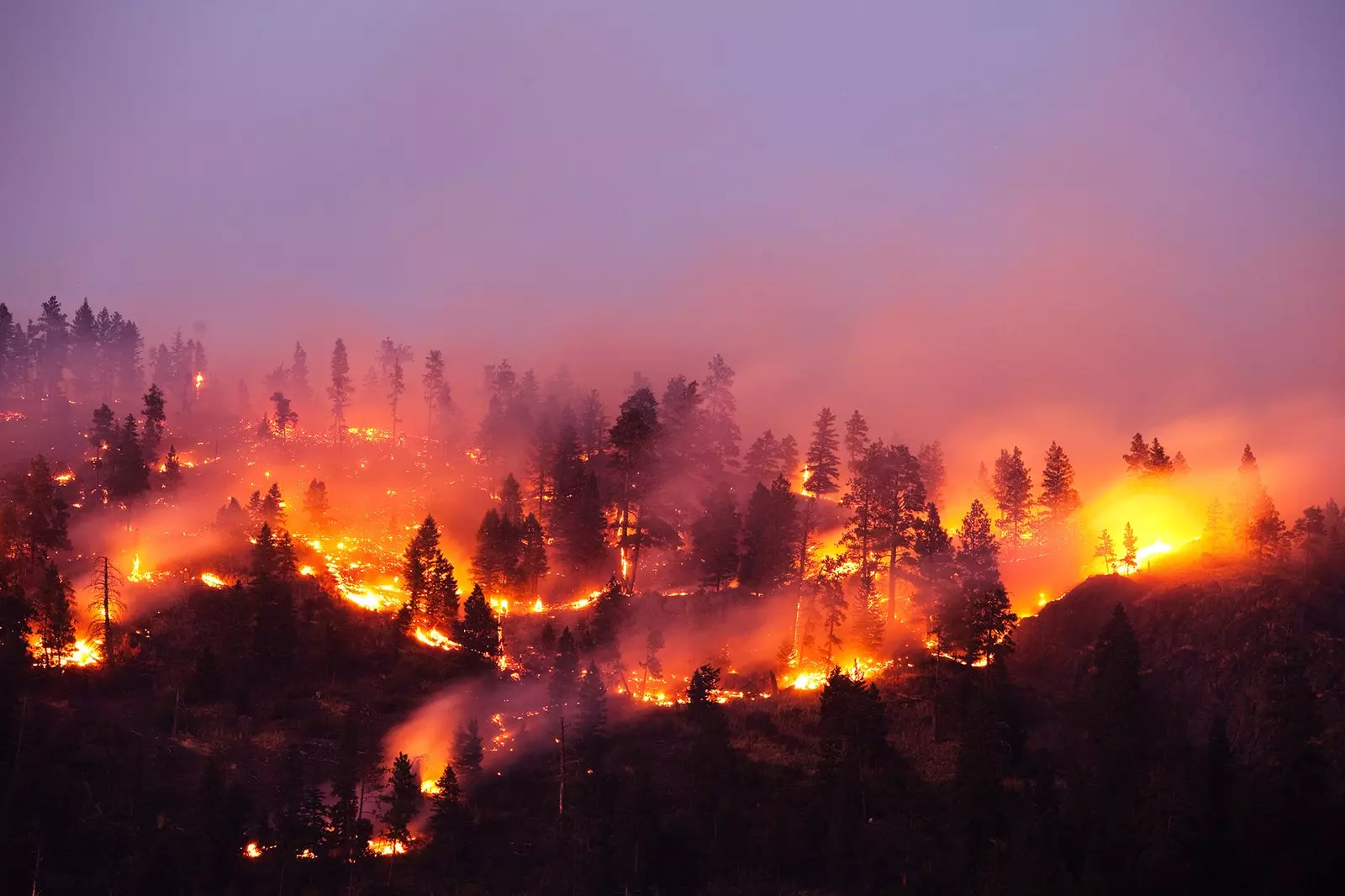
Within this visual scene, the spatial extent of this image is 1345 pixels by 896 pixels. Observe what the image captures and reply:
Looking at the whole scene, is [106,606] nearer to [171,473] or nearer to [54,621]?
[54,621]

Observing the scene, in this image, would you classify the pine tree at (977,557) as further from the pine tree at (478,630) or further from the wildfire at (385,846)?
the wildfire at (385,846)

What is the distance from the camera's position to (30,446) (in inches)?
4048

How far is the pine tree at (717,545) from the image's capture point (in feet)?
267

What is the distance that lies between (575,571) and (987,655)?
39776mm

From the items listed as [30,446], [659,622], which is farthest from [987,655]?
[30,446]

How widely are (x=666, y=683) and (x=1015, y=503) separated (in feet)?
135

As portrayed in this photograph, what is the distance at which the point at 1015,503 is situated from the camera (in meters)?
92.8

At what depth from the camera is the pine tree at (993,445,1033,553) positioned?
9275 centimetres

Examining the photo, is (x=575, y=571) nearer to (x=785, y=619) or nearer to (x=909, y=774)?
(x=785, y=619)

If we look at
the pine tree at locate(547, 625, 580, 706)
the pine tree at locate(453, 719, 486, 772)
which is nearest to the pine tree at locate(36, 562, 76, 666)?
the pine tree at locate(453, 719, 486, 772)

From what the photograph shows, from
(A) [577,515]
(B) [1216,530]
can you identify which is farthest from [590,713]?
(B) [1216,530]

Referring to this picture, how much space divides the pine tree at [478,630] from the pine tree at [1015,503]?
49374mm

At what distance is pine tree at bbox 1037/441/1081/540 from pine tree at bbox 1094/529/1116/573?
8464mm

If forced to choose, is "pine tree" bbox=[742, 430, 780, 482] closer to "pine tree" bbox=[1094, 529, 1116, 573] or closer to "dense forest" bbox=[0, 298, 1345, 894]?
"dense forest" bbox=[0, 298, 1345, 894]
